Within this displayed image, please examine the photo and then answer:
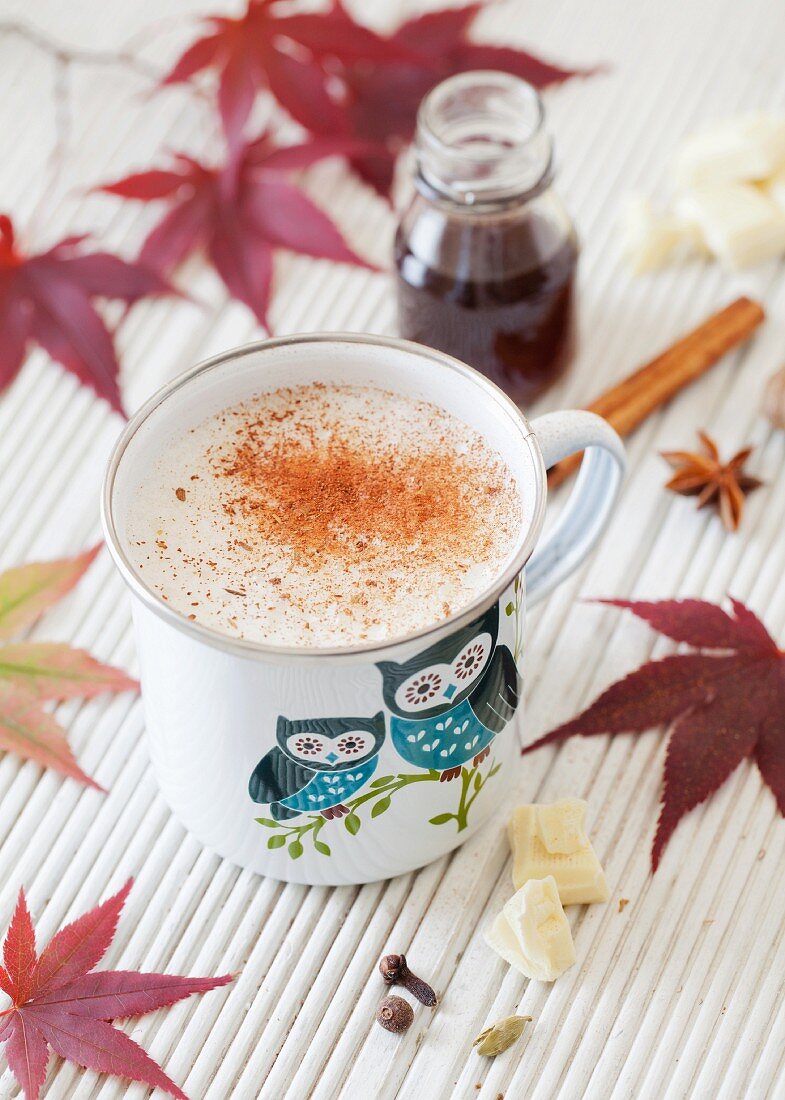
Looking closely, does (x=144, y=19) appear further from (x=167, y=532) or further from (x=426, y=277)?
(x=167, y=532)

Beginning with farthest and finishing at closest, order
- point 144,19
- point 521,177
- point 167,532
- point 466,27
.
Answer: point 144,19 < point 466,27 < point 521,177 < point 167,532

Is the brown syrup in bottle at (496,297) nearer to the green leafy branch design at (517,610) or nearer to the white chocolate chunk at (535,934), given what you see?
the green leafy branch design at (517,610)

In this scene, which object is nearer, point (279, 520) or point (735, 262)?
point (279, 520)

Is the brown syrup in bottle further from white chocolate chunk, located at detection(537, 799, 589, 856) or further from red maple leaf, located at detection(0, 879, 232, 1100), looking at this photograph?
red maple leaf, located at detection(0, 879, 232, 1100)

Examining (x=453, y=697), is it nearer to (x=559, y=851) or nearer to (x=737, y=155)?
(x=559, y=851)

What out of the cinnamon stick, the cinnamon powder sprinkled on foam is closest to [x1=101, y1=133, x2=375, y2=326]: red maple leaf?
the cinnamon stick

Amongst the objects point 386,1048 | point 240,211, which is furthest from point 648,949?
point 240,211

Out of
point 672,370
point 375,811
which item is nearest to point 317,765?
point 375,811

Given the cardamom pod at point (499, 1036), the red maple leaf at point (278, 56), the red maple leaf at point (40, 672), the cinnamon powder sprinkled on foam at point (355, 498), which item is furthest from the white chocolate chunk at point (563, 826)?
the red maple leaf at point (278, 56)
